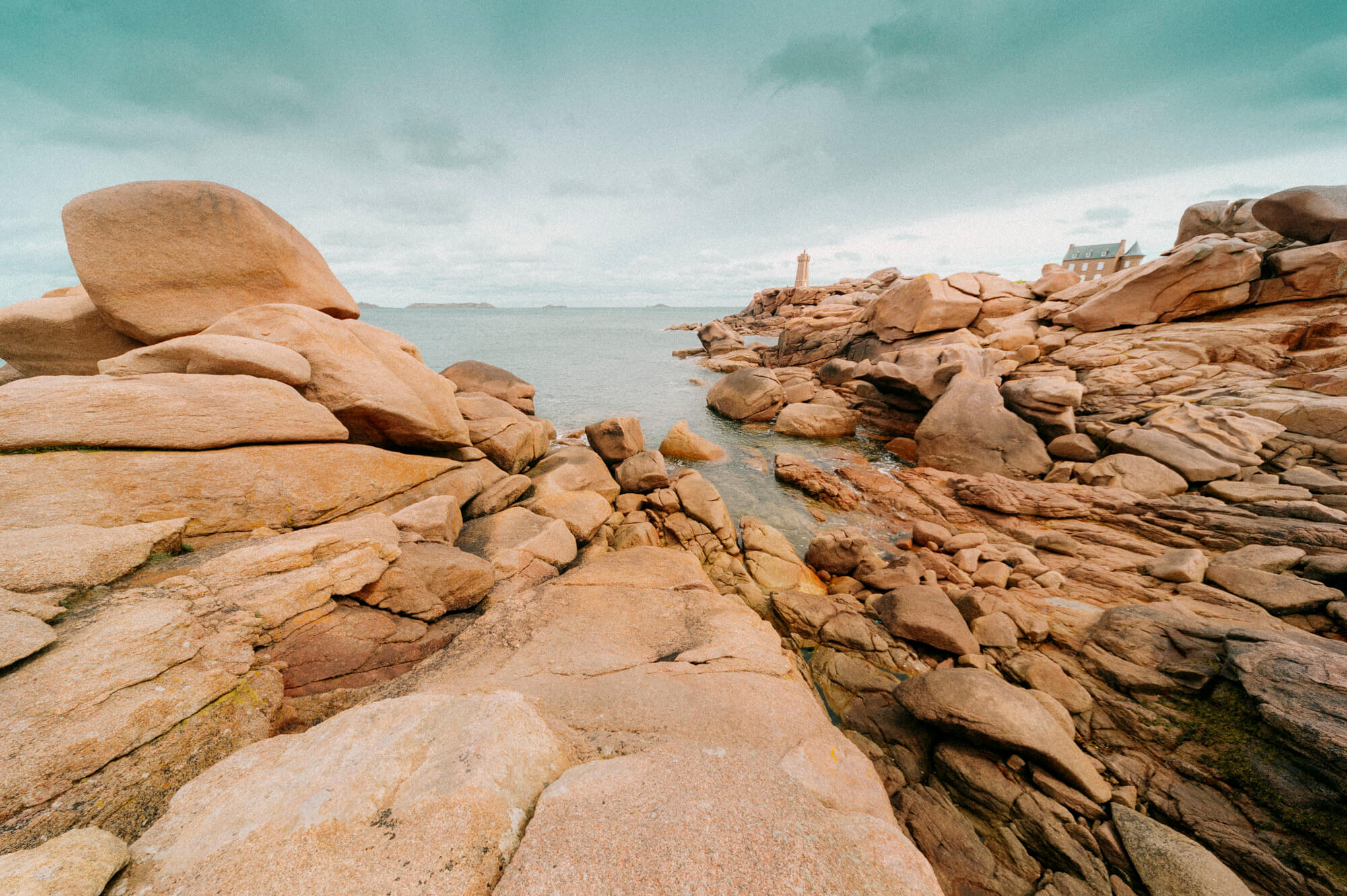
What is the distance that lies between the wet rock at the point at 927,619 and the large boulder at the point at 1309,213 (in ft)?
62.2

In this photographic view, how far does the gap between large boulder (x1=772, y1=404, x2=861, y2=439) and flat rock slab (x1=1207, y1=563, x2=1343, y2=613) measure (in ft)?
42.4

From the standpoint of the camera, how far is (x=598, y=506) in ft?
34.3

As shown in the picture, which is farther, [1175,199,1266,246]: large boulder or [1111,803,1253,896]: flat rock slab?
[1175,199,1266,246]: large boulder

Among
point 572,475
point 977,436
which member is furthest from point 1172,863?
point 977,436

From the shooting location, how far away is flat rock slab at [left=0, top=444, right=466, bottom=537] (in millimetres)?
4641

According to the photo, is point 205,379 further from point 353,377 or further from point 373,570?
point 373,570

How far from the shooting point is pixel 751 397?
71.8 ft

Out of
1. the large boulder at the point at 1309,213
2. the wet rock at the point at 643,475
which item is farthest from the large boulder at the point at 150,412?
the large boulder at the point at 1309,213

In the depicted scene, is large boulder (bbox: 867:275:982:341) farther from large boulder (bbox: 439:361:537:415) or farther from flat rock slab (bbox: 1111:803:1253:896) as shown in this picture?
flat rock slab (bbox: 1111:803:1253:896)

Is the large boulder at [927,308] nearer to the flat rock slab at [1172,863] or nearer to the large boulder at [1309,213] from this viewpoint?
the large boulder at [1309,213]

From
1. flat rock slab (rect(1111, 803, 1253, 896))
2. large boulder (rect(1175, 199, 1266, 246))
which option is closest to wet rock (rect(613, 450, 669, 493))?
flat rock slab (rect(1111, 803, 1253, 896))

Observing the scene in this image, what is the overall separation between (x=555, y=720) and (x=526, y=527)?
16.3 feet

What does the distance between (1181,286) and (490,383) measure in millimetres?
23595

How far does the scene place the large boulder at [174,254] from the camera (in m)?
7.37
